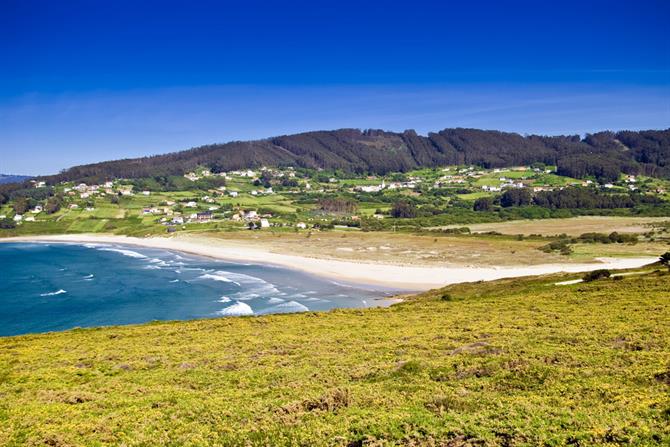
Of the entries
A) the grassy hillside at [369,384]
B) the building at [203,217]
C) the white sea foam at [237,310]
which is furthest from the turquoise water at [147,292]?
the building at [203,217]

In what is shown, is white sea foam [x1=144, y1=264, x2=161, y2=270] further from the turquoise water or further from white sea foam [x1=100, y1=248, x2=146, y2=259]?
white sea foam [x1=100, y1=248, x2=146, y2=259]

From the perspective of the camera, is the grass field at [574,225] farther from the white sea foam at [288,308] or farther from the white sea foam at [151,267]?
the white sea foam at [288,308]

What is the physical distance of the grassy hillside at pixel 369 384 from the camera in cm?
1050

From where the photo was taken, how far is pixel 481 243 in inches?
4131

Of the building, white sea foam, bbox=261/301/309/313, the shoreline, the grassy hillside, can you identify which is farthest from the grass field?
the grassy hillside

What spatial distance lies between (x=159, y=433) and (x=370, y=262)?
76.5 meters

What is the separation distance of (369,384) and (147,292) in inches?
2348

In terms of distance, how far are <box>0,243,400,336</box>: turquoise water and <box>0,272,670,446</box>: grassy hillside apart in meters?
26.5

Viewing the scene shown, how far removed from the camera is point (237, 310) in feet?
177

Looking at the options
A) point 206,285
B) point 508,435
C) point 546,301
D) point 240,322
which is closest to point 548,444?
point 508,435

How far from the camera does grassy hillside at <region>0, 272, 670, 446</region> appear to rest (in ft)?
34.4

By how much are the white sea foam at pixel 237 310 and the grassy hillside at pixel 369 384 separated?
78.4ft

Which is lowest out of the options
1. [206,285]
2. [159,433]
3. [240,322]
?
[206,285]

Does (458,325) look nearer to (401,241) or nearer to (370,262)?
(370,262)
